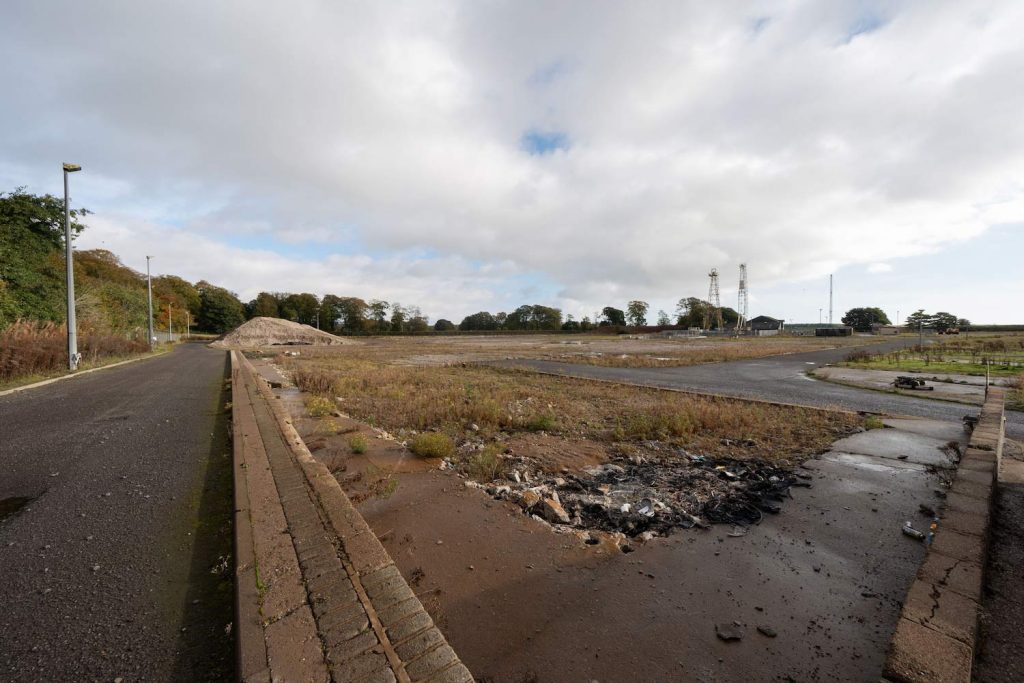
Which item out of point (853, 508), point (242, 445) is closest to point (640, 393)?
point (853, 508)

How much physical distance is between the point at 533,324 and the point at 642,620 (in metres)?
125

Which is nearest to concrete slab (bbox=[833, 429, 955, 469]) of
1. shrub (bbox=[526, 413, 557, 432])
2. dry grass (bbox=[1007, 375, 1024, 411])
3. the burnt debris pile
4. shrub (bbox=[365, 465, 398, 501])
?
the burnt debris pile

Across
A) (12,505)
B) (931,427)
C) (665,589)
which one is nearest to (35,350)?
(12,505)

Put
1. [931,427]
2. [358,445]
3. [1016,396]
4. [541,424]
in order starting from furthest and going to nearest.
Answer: [1016,396] → [931,427] → [541,424] → [358,445]

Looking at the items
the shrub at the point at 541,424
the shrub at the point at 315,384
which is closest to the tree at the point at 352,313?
the shrub at the point at 315,384

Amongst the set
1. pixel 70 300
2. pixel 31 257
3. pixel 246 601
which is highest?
pixel 31 257

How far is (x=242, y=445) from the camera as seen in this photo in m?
5.43

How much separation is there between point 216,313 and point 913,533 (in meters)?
115

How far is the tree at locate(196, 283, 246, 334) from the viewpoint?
9538cm

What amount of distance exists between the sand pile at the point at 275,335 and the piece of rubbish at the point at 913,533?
202 feet

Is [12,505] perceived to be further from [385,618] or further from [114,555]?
[385,618]

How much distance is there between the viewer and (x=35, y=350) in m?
14.2

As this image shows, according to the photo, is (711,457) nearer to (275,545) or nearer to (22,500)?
(275,545)

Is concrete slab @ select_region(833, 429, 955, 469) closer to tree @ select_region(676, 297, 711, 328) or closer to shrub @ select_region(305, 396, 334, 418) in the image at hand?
shrub @ select_region(305, 396, 334, 418)
